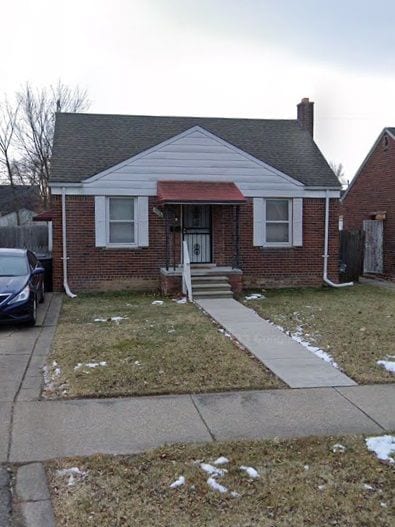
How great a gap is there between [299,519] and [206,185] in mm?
12161

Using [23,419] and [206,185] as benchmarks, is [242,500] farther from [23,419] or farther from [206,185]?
[206,185]

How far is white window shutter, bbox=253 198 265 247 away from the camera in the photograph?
15.6 metres

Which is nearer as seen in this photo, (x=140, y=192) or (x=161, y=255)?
(x=140, y=192)

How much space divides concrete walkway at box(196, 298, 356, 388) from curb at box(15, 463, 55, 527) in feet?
10.7

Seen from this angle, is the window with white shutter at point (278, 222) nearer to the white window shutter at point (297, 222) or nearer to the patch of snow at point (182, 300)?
the white window shutter at point (297, 222)

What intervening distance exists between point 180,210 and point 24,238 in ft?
29.6

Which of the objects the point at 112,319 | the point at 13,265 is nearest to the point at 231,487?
the point at 112,319

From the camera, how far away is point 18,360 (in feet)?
25.0

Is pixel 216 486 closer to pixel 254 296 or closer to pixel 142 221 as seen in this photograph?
pixel 254 296

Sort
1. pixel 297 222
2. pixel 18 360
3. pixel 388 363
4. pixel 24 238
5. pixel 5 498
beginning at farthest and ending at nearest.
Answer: pixel 24 238 < pixel 297 222 < pixel 18 360 < pixel 388 363 < pixel 5 498

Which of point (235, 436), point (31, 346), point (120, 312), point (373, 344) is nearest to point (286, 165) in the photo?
point (120, 312)

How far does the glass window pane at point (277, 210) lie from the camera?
15898 millimetres

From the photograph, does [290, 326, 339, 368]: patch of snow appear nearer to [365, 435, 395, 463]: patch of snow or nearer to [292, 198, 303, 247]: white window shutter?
[365, 435, 395, 463]: patch of snow

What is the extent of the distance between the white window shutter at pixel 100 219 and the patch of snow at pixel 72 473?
35.7 feet
